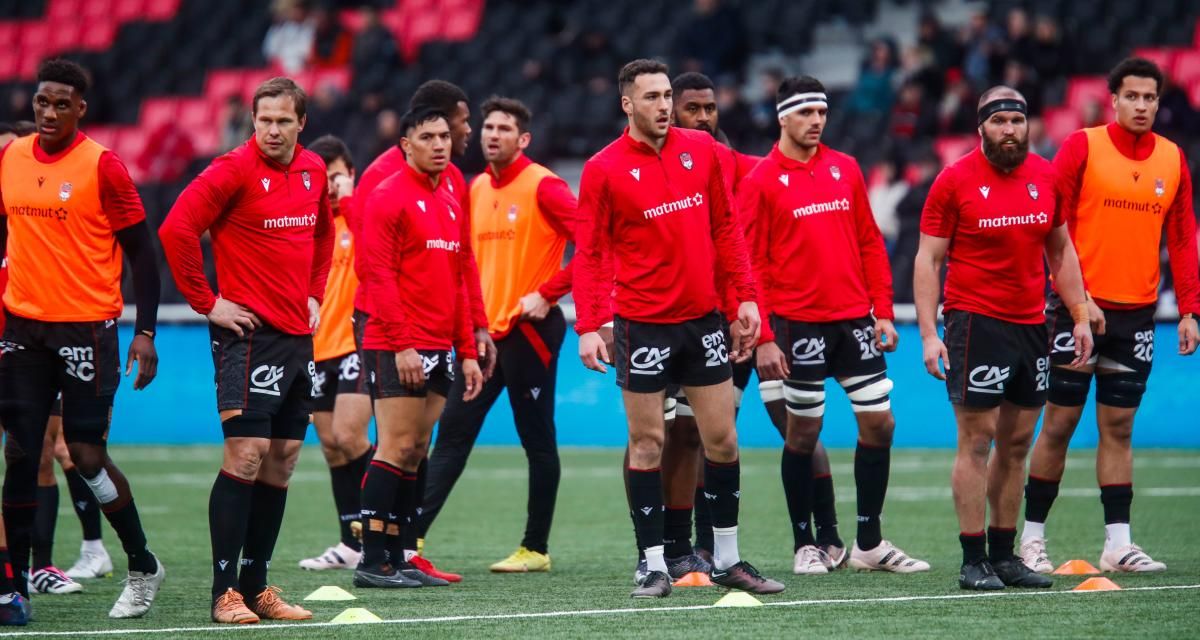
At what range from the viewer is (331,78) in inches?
940

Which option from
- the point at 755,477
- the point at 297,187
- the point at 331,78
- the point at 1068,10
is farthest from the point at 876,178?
the point at 297,187

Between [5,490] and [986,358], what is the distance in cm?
449

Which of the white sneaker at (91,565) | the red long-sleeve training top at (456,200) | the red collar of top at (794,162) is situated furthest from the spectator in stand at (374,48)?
the red collar of top at (794,162)

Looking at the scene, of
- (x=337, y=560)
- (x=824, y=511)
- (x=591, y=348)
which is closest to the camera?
(x=591, y=348)

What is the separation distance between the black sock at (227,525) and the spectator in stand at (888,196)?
11.1 metres

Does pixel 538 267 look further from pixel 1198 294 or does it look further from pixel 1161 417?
pixel 1161 417

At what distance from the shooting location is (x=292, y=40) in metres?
24.3

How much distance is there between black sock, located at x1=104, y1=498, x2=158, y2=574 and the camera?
7.31m

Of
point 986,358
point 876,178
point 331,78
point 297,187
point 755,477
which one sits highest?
point 331,78

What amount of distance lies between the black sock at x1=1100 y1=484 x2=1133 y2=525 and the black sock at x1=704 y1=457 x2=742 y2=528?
6.94 ft

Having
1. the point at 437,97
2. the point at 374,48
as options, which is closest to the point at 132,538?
the point at 437,97

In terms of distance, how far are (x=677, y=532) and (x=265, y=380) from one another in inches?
88.4

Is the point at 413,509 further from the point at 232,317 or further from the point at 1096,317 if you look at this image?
the point at 1096,317

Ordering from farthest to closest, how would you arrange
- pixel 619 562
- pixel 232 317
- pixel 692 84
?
pixel 619 562
pixel 692 84
pixel 232 317
